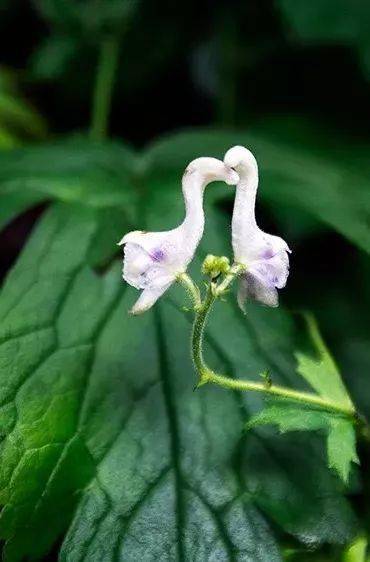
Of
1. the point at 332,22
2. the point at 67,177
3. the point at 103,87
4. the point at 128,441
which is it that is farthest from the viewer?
the point at 103,87

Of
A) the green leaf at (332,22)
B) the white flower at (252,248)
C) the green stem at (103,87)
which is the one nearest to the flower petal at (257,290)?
the white flower at (252,248)

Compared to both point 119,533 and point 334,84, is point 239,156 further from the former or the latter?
point 334,84

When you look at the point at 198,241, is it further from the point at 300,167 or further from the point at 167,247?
the point at 300,167

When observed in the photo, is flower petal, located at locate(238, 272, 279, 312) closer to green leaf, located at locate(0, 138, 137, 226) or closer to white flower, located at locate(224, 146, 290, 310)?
white flower, located at locate(224, 146, 290, 310)

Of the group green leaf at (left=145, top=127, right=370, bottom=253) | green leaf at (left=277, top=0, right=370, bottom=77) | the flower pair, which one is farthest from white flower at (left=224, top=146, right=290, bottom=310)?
green leaf at (left=277, top=0, right=370, bottom=77)

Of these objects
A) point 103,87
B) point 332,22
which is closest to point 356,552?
point 332,22

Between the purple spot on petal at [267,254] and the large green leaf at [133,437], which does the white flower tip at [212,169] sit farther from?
the large green leaf at [133,437]

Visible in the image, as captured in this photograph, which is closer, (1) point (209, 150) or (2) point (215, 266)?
(2) point (215, 266)
